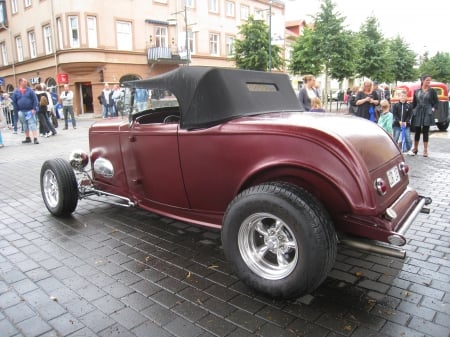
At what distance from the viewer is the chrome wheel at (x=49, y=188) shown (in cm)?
488

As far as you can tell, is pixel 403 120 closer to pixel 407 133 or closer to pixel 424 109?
pixel 407 133

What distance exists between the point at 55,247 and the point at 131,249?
2.57 ft

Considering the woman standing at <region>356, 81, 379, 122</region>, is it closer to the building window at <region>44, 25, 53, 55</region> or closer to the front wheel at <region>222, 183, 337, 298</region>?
the front wheel at <region>222, 183, 337, 298</region>

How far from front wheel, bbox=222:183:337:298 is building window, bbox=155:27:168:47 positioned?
31.0 m

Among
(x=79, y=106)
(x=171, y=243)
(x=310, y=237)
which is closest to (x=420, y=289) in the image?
(x=310, y=237)

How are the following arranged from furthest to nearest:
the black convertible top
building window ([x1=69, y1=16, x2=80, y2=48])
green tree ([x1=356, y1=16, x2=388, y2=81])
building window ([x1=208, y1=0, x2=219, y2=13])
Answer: building window ([x1=208, y1=0, x2=219, y2=13]) < green tree ([x1=356, y1=16, x2=388, y2=81]) < building window ([x1=69, y1=16, x2=80, y2=48]) < the black convertible top

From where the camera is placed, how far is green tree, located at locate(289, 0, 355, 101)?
1013 inches

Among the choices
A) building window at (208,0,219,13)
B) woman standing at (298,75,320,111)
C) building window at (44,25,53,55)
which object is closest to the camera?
woman standing at (298,75,320,111)

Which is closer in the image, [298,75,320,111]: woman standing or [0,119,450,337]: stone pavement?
[0,119,450,337]: stone pavement

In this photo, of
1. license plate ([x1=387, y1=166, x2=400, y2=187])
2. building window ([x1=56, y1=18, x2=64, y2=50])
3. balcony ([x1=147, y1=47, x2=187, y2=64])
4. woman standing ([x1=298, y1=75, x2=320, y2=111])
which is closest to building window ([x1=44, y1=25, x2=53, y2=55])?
building window ([x1=56, y1=18, x2=64, y2=50])

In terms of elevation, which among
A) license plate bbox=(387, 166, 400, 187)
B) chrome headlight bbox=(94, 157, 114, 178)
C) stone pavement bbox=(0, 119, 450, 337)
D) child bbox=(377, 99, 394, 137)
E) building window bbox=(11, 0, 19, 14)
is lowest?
stone pavement bbox=(0, 119, 450, 337)

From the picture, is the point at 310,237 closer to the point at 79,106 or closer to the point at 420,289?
the point at 420,289

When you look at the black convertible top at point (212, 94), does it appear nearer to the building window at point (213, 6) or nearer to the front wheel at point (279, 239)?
the front wheel at point (279, 239)

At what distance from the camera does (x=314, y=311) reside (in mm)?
2660
